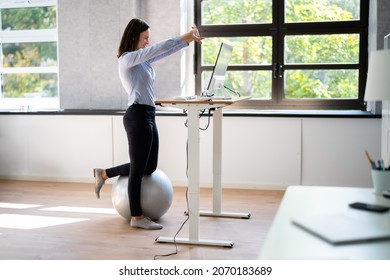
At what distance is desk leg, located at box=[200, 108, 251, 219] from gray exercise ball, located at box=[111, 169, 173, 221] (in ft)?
1.33

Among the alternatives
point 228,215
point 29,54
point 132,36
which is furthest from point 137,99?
point 29,54

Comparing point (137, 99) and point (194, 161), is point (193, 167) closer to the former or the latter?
point (194, 161)

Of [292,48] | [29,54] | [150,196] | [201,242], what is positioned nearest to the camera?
[201,242]

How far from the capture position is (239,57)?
578 centimetres

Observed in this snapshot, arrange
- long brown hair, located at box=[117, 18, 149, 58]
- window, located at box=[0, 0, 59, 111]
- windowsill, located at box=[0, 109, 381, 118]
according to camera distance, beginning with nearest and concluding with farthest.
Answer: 1. long brown hair, located at box=[117, 18, 149, 58]
2. windowsill, located at box=[0, 109, 381, 118]
3. window, located at box=[0, 0, 59, 111]

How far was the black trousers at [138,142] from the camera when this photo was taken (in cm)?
378

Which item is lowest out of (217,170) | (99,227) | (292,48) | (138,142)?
(99,227)

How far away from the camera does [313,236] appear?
148cm

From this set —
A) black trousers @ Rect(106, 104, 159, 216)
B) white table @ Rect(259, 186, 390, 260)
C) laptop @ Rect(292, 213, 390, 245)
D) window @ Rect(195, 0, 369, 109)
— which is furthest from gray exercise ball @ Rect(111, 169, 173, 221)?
laptop @ Rect(292, 213, 390, 245)

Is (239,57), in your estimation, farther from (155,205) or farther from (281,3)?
(155,205)

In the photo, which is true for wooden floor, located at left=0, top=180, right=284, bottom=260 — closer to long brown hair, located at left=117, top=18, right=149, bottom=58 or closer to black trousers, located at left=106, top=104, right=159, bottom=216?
black trousers, located at left=106, top=104, right=159, bottom=216

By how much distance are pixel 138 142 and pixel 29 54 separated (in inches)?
121

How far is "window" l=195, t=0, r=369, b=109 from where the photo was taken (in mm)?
5516

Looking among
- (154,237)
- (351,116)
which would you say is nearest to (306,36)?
(351,116)
